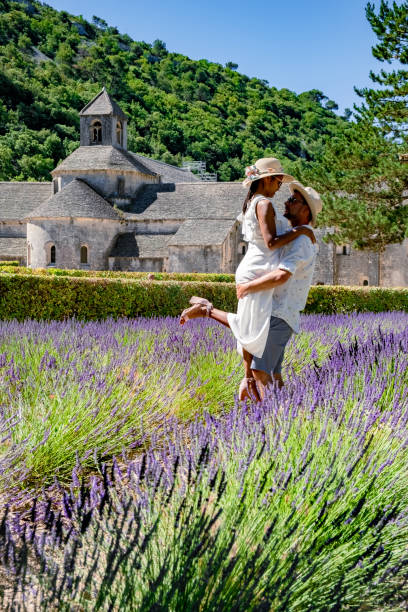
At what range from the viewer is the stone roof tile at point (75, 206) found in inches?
1489

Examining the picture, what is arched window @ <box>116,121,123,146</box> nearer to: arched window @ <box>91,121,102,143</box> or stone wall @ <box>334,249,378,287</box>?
arched window @ <box>91,121,102,143</box>

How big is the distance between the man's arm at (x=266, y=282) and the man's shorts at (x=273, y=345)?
0.86 feet

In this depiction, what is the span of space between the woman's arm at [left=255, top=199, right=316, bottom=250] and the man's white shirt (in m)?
0.06

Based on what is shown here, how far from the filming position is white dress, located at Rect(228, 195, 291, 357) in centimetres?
401

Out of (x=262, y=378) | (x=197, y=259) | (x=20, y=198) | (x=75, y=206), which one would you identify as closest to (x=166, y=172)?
(x=20, y=198)

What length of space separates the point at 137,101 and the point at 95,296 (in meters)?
111

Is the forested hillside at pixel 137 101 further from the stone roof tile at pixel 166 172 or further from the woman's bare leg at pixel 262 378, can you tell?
the woman's bare leg at pixel 262 378

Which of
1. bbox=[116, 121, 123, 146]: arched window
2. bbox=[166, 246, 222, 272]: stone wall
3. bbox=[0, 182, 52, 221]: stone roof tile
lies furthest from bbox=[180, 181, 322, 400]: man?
bbox=[116, 121, 123, 146]: arched window

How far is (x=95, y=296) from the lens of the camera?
41.5ft

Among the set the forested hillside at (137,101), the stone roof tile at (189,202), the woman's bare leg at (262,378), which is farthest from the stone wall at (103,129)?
the woman's bare leg at (262,378)

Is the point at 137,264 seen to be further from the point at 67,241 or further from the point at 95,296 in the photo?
the point at 95,296

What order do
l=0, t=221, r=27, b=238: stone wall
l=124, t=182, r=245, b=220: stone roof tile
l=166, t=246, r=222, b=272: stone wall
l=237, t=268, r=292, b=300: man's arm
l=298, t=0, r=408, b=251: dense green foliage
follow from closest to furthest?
l=237, t=268, r=292, b=300: man's arm < l=298, t=0, r=408, b=251: dense green foliage < l=166, t=246, r=222, b=272: stone wall < l=124, t=182, r=245, b=220: stone roof tile < l=0, t=221, r=27, b=238: stone wall

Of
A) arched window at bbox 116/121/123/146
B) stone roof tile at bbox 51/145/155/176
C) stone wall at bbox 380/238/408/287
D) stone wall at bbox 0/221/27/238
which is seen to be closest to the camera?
stone wall at bbox 380/238/408/287

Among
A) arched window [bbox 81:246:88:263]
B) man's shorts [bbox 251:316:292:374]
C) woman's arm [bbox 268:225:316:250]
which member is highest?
arched window [bbox 81:246:88:263]
